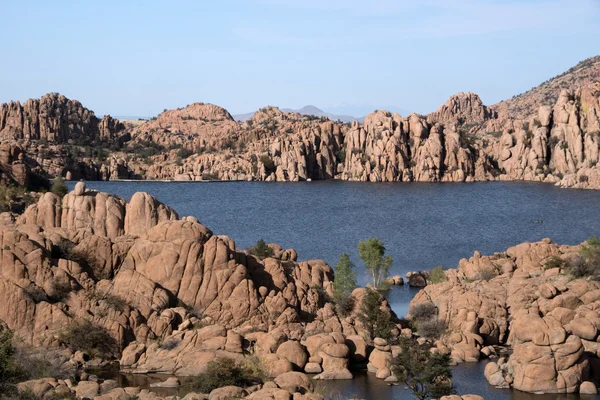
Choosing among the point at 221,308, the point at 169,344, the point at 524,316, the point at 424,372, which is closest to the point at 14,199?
the point at 221,308

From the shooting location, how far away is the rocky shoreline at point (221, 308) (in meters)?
42.1

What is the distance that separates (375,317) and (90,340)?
1529 cm

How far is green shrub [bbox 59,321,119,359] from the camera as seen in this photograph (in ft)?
144

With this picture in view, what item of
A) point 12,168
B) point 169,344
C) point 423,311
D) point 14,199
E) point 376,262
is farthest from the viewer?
point 12,168

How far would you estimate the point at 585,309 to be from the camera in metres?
47.4

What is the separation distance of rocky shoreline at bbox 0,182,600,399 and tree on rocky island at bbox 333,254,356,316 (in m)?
0.47

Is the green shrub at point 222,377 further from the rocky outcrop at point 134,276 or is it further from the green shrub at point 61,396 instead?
the green shrub at point 61,396

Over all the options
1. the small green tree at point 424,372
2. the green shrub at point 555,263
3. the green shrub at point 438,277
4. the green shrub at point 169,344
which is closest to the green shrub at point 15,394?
the green shrub at point 169,344

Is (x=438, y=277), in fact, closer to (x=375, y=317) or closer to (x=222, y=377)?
(x=375, y=317)

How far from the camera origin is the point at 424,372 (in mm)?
39094

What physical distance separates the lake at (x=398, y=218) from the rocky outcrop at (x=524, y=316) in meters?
1.30

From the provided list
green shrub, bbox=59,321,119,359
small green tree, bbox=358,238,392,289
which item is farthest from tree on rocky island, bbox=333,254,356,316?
green shrub, bbox=59,321,119,359

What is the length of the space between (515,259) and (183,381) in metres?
29.7

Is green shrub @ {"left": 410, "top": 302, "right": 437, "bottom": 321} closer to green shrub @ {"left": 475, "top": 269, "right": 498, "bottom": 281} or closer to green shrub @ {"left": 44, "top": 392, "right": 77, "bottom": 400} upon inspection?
green shrub @ {"left": 475, "top": 269, "right": 498, "bottom": 281}
